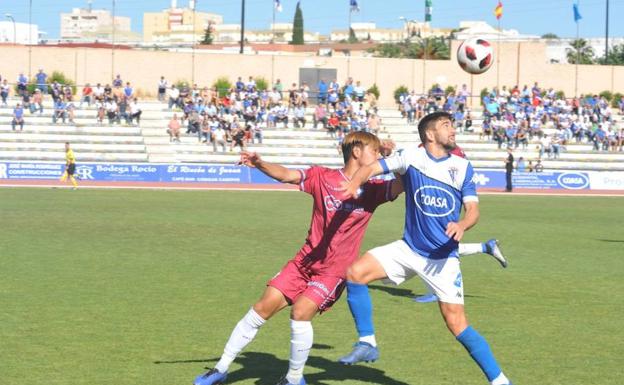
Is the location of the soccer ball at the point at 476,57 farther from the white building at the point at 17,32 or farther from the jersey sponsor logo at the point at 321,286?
the white building at the point at 17,32

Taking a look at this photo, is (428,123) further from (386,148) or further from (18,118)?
(18,118)

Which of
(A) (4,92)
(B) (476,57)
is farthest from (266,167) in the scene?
(A) (4,92)

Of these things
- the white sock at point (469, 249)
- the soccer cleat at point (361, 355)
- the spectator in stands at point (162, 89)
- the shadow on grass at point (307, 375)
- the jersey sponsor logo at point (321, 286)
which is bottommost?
the shadow on grass at point (307, 375)

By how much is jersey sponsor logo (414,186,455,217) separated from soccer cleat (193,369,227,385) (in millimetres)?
2148

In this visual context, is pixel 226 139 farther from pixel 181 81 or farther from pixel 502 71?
pixel 502 71

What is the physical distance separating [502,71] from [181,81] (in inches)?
903

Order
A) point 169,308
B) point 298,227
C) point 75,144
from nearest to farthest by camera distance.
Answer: point 169,308 < point 298,227 < point 75,144

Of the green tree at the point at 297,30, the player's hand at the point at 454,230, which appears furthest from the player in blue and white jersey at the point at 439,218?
the green tree at the point at 297,30

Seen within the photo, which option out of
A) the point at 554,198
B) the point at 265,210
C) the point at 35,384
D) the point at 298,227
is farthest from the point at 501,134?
the point at 35,384

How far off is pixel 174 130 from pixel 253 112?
4.66 metres

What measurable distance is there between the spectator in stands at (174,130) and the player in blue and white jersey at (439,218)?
135 ft

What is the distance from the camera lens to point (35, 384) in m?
7.80

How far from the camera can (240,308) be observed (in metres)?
11.8

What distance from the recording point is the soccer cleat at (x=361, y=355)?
8273 millimetres
